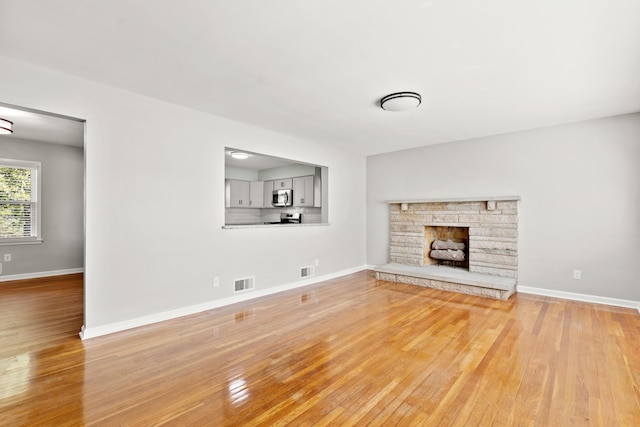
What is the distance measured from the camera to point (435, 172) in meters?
5.67

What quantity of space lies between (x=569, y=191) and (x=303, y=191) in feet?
15.7

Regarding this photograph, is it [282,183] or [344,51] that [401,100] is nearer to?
[344,51]

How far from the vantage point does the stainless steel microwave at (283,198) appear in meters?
7.21

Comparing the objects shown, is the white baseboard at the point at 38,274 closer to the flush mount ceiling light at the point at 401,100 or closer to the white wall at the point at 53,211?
the white wall at the point at 53,211

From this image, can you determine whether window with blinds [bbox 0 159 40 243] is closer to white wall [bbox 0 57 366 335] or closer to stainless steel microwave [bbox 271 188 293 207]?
white wall [bbox 0 57 366 335]

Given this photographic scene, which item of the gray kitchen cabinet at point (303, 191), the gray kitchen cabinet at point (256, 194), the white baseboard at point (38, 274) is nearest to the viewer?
the white baseboard at point (38, 274)

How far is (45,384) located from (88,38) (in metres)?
2.57

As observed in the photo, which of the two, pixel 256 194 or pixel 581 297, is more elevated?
pixel 256 194

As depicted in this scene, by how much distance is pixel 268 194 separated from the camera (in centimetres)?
802

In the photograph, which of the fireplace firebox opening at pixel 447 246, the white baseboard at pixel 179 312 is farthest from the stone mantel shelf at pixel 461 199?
the white baseboard at pixel 179 312

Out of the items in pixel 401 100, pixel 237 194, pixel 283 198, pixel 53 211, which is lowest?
pixel 53 211

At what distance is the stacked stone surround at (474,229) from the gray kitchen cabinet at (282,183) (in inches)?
106

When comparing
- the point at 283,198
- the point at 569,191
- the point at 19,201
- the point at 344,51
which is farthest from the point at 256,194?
the point at 569,191

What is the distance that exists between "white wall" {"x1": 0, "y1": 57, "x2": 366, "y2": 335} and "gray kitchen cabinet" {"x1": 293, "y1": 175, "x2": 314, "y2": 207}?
2089 millimetres
